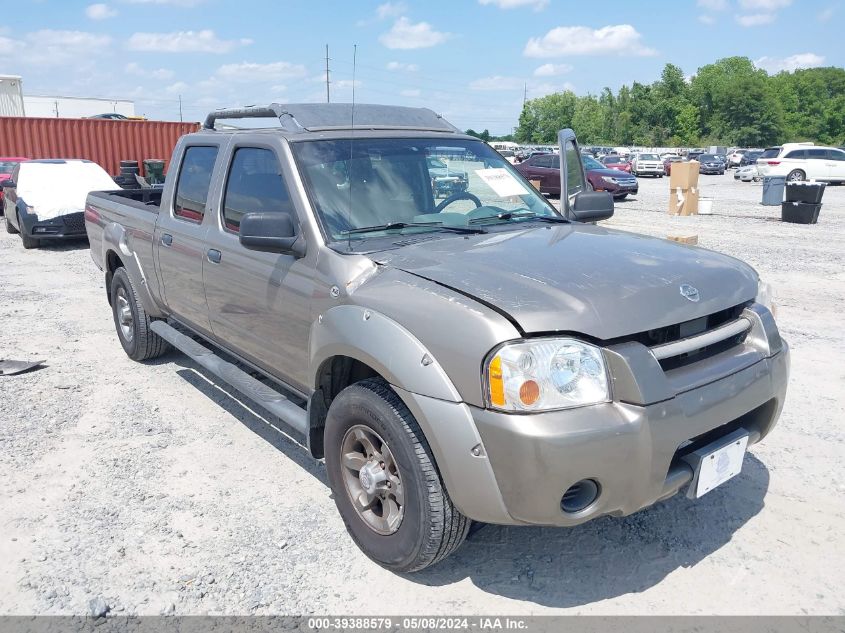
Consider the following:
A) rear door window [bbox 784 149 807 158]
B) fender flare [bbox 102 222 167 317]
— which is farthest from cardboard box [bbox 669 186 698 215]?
fender flare [bbox 102 222 167 317]

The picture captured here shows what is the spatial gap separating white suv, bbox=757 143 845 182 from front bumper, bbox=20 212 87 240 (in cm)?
2766

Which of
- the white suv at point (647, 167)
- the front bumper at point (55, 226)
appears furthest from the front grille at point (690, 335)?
the white suv at point (647, 167)

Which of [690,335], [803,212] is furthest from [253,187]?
[803,212]

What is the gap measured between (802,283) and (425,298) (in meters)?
8.36

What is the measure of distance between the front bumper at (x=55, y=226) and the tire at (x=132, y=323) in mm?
7510

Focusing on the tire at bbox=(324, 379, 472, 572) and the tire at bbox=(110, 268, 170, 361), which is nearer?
the tire at bbox=(324, 379, 472, 572)

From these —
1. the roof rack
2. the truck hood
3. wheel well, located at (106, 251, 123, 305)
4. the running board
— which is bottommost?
the running board

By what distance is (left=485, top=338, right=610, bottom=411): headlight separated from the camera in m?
2.41

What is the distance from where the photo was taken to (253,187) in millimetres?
3920

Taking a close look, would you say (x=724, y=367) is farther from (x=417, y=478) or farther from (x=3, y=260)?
(x=3, y=260)

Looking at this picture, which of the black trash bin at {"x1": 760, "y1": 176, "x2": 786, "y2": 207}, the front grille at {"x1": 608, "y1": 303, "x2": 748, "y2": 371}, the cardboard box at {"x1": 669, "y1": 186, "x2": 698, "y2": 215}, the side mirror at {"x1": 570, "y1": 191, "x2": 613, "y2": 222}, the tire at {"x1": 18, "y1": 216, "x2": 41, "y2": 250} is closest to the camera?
the front grille at {"x1": 608, "y1": 303, "x2": 748, "y2": 371}

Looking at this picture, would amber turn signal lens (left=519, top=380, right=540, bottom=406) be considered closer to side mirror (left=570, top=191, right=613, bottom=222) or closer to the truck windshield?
the truck windshield

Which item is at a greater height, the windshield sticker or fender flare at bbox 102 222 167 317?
the windshield sticker

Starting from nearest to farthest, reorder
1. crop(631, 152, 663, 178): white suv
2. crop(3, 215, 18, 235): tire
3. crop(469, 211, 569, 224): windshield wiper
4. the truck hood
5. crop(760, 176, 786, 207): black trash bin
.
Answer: the truck hood → crop(469, 211, 569, 224): windshield wiper → crop(3, 215, 18, 235): tire → crop(760, 176, 786, 207): black trash bin → crop(631, 152, 663, 178): white suv
